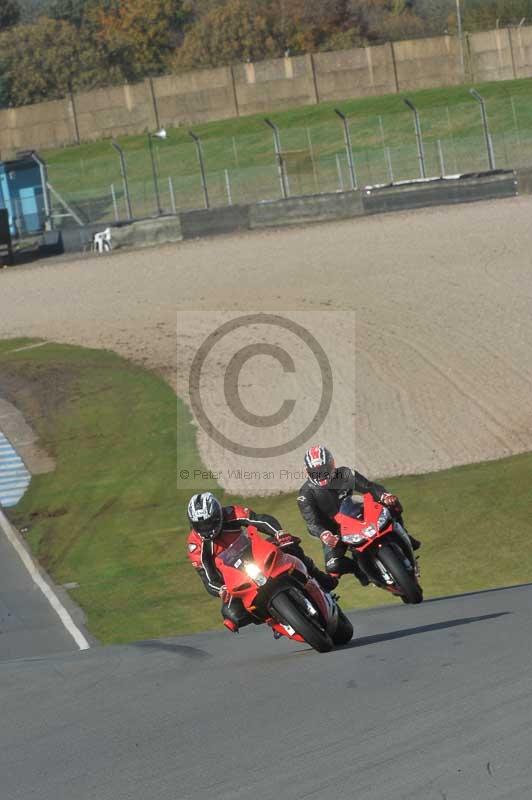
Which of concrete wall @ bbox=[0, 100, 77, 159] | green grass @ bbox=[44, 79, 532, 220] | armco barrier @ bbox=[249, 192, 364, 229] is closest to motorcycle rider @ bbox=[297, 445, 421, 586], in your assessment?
armco barrier @ bbox=[249, 192, 364, 229]

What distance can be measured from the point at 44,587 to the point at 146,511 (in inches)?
140

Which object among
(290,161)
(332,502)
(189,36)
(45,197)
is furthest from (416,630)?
(189,36)

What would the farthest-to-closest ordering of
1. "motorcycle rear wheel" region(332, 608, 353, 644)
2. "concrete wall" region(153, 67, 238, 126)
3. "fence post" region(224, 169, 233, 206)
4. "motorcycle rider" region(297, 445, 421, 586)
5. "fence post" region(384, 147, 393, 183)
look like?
"concrete wall" region(153, 67, 238, 126) < "fence post" region(224, 169, 233, 206) < "fence post" region(384, 147, 393, 183) < "motorcycle rider" region(297, 445, 421, 586) < "motorcycle rear wheel" region(332, 608, 353, 644)

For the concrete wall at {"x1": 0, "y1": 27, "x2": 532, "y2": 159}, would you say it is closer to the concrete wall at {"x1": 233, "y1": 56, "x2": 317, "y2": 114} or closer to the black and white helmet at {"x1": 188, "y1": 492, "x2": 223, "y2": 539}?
the concrete wall at {"x1": 233, "y1": 56, "x2": 317, "y2": 114}

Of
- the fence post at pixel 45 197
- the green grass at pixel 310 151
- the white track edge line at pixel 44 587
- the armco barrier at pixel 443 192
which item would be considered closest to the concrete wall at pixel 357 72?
the green grass at pixel 310 151

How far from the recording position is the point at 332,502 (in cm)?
1152

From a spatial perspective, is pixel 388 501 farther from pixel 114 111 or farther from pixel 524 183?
pixel 114 111

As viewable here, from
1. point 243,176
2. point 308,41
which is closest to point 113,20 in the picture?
point 308,41

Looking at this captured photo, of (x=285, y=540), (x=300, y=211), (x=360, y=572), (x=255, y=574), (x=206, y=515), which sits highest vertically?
(x=300, y=211)

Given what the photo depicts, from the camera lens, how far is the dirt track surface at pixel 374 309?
21.6m

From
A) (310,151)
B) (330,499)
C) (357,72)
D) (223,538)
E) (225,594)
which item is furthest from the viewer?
(357,72)

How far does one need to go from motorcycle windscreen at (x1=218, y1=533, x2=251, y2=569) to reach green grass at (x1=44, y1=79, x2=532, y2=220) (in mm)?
41676

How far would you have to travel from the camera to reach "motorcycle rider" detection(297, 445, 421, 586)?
11.3 metres

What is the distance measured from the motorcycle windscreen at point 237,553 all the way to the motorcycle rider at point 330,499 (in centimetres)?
193
